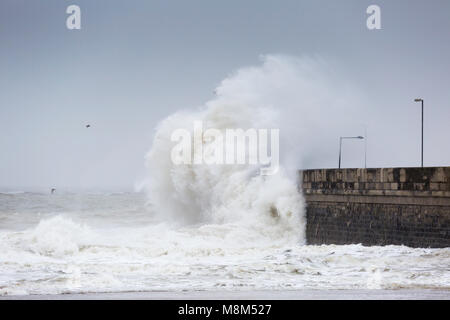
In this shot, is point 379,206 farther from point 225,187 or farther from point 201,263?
point 225,187

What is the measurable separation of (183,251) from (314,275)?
492cm

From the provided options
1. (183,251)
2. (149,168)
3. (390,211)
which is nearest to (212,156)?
(149,168)

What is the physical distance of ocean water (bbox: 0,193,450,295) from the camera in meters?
11.4

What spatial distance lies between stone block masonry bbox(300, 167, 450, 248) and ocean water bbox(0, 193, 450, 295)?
0.40m

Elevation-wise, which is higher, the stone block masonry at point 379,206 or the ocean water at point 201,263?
the stone block masonry at point 379,206

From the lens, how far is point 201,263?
47.3 feet

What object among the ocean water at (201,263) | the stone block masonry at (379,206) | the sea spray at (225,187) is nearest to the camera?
the ocean water at (201,263)

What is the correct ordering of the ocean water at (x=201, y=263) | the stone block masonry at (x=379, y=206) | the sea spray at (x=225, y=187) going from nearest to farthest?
the ocean water at (x=201, y=263) < the stone block masonry at (x=379, y=206) < the sea spray at (x=225, y=187)

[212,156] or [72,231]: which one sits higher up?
[212,156]

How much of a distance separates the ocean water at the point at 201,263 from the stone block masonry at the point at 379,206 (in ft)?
1.31

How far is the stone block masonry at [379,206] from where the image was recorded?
555 inches

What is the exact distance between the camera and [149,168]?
25.2 meters

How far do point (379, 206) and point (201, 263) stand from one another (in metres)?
3.88
